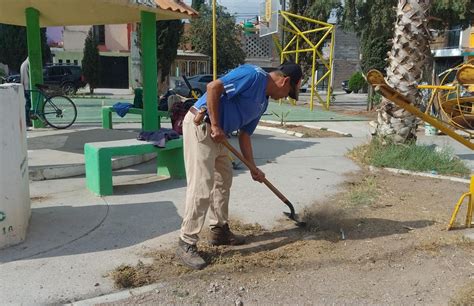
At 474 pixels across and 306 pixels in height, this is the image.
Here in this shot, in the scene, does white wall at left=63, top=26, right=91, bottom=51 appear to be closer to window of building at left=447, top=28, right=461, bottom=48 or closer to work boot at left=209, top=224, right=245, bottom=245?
window of building at left=447, top=28, right=461, bottom=48

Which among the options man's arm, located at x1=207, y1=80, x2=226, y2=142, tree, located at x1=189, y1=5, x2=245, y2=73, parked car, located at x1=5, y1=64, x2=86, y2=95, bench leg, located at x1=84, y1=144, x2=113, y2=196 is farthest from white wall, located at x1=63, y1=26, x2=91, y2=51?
man's arm, located at x1=207, y1=80, x2=226, y2=142

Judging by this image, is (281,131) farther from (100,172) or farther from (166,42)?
(166,42)

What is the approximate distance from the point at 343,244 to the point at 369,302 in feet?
3.23

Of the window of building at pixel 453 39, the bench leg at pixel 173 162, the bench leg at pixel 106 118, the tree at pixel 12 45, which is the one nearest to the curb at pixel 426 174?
the bench leg at pixel 173 162

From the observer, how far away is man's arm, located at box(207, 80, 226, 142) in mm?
3580

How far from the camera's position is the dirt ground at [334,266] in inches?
132

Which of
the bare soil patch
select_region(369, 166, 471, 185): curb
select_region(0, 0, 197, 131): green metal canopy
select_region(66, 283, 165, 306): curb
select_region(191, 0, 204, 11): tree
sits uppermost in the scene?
select_region(191, 0, 204, 11): tree

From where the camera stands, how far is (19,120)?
4035mm

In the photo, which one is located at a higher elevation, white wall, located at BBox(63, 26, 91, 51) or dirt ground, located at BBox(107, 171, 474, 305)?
white wall, located at BBox(63, 26, 91, 51)

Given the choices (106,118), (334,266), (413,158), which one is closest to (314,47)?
(106,118)

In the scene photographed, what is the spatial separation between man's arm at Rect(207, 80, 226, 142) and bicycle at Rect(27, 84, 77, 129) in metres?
7.31

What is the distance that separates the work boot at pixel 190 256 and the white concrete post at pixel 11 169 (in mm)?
1400

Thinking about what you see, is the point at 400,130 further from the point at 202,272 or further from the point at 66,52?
the point at 66,52

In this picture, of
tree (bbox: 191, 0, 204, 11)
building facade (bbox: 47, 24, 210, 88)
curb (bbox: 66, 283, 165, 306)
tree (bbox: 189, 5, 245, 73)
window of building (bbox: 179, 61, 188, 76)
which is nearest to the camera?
curb (bbox: 66, 283, 165, 306)
